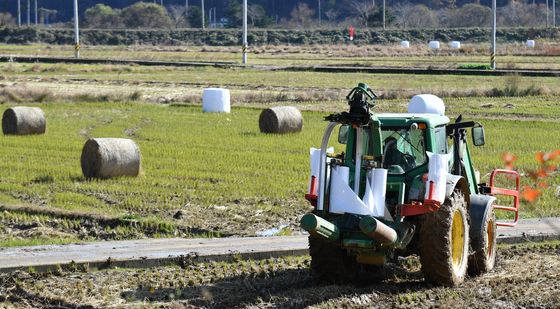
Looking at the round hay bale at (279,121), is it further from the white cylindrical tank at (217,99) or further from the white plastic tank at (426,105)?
the white cylindrical tank at (217,99)

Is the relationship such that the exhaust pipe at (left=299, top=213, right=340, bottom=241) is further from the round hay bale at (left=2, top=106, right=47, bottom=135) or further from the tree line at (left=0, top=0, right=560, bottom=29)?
the tree line at (left=0, top=0, right=560, bottom=29)

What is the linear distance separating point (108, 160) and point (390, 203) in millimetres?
11884

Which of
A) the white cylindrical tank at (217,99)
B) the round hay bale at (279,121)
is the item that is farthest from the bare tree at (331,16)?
the round hay bale at (279,121)

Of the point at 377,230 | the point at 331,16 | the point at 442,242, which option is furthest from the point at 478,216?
the point at 331,16

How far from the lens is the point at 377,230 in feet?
38.8

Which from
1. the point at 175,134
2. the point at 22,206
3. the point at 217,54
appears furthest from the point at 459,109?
the point at 217,54

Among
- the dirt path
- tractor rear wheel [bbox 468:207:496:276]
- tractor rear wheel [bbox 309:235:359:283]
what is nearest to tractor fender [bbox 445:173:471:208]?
tractor rear wheel [bbox 468:207:496:276]

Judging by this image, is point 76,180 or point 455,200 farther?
point 76,180

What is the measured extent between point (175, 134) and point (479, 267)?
20.8 meters

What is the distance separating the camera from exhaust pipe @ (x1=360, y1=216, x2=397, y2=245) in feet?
38.7

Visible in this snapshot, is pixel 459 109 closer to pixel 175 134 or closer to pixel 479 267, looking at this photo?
pixel 175 134

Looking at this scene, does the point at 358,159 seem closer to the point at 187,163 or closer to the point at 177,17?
the point at 187,163

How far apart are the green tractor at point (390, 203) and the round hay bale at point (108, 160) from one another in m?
10.8

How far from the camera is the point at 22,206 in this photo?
20.1 meters
